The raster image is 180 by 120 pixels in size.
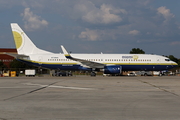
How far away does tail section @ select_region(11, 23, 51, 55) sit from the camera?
4403 centimetres

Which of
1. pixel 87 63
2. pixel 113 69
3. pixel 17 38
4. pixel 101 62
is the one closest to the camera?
pixel 113 69

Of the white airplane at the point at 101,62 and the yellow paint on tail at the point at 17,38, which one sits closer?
the white airplane at the point at 101,62

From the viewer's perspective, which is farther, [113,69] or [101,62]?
[101,62]

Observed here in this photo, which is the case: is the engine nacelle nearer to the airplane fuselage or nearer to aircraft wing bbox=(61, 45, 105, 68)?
the airplane fuselage

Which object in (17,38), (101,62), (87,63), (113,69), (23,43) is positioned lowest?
(113,69)

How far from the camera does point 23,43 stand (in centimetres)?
4422

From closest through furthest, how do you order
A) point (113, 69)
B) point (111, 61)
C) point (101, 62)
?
1. point (113, 69)
2. point (111, 61)
3. point (101, 62)

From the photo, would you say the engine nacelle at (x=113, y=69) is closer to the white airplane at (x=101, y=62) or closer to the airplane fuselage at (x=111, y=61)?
the white airplane at (x=101, y=62)

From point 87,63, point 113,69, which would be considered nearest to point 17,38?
point 87,63

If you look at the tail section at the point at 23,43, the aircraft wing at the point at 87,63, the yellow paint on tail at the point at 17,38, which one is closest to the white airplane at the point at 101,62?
the aircraft wing at the point at 87,63

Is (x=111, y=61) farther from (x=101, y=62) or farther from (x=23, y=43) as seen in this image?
(x=23, y=43)

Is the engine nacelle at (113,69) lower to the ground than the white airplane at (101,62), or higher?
lower

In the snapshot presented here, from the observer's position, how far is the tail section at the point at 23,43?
4403 cm

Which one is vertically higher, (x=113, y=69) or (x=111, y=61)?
(x=111, y=61)
